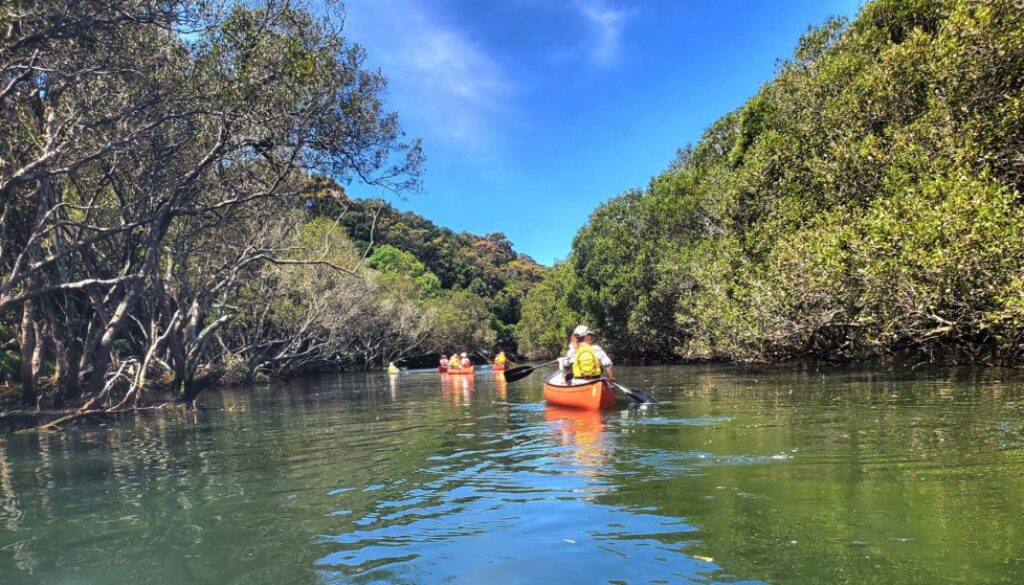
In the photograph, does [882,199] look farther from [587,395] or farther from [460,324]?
[460,324]

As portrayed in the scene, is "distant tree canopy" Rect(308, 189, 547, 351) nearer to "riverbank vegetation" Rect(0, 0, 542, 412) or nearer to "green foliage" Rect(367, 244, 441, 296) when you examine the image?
"green foliage" Rect(367, 244, 441, 296)

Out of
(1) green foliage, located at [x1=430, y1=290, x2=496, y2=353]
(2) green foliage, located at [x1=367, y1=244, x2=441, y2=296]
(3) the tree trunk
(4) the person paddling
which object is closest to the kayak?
(4) the person paddling

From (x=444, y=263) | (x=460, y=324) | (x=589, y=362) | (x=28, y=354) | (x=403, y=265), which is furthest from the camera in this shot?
(x=444, y=263)

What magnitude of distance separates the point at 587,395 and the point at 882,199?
9.53 m

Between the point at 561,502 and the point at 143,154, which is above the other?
the point at 143,154

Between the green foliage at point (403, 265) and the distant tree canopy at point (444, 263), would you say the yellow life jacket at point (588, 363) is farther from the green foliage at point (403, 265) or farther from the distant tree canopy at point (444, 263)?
the green foliage at point (403, 265)

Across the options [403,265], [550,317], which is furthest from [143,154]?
[403,265]

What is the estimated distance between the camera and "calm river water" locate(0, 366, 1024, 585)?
408cm

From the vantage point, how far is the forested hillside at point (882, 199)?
13.5 meters

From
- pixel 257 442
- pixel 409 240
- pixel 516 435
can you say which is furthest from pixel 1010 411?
pixel 409 240

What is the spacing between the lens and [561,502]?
5.64 metres

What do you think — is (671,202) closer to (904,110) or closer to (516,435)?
(904,110)

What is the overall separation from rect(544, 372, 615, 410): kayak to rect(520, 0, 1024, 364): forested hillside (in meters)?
7.12

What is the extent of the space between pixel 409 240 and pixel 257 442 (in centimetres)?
7473
